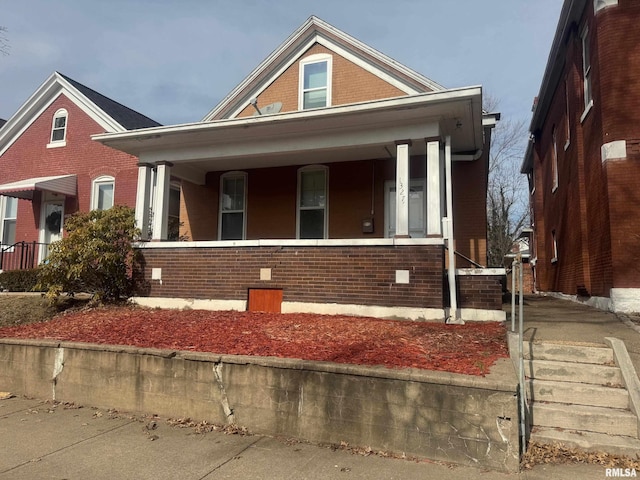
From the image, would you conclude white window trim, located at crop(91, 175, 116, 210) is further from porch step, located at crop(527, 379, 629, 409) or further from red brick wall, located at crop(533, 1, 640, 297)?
porch step, located at crop(527, 379, 629, 409)

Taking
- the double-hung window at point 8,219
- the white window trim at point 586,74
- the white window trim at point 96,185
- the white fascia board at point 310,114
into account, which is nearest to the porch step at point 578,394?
the white fascia board at point 310,114

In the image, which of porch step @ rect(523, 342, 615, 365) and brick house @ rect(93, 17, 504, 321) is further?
brick house @ rect(93, 17, 504, 321)

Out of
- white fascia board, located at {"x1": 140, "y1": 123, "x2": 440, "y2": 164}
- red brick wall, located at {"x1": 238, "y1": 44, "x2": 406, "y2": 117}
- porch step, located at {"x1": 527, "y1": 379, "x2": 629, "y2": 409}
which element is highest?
red brick wall, located at {"x1": 238, "y1": 44, "x2": 406, "y2": 117}

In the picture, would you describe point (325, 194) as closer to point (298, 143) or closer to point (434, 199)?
point (298, 143)

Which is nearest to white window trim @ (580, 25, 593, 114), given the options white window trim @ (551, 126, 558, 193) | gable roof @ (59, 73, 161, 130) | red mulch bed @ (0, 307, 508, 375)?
white window trim @ (551, 126, 558, 193)

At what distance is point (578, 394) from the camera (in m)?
4.59

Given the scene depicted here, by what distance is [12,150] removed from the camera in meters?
15.9

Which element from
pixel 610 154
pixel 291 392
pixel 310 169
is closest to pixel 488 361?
pixel 291 392

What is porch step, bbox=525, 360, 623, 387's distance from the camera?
15.7 feet

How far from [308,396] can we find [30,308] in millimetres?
7545

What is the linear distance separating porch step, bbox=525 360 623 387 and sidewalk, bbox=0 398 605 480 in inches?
46.9

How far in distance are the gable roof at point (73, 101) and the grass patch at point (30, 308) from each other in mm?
6616

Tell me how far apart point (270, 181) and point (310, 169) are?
1.08 meters

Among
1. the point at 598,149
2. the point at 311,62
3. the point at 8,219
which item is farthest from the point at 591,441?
the point at 8,219
